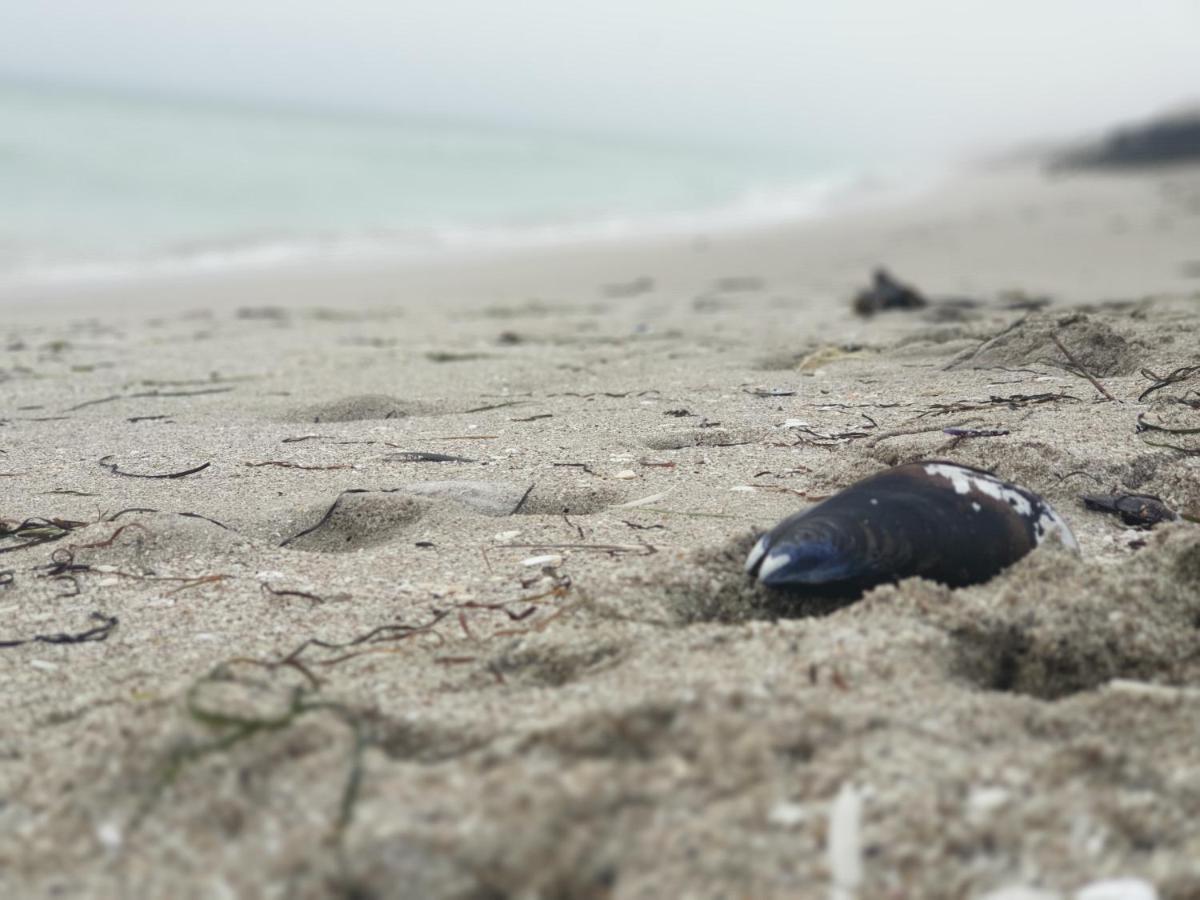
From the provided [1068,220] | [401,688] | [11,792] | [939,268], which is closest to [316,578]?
[401,688]

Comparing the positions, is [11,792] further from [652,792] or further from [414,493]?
[414,493]

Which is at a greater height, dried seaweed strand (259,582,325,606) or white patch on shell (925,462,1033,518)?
white patch on shell (925,462,1033,518)

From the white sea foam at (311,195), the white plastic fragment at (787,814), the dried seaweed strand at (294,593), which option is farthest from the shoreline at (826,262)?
the white plastic fragment at (787,814)

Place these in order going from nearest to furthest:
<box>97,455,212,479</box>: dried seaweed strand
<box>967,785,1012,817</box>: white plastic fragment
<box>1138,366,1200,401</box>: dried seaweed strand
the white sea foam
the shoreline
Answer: <box>967,785,1012,817</box>: white plastic fragment, <box>97,455,212,479</box>: dried seaweed strand, <box>1138,366,1200,401</box>: dried seaweed strand, the shoreline, the white sea foam

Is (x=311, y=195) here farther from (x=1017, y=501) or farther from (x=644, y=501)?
(x=1017, y=501)

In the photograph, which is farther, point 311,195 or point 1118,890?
point 311,195

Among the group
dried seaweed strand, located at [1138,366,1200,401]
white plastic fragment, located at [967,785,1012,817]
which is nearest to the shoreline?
dried seaweed strand, located at [1138,366,1200,401]

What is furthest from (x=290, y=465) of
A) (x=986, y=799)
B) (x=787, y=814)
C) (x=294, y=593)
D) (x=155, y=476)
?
(x=986, y=799)

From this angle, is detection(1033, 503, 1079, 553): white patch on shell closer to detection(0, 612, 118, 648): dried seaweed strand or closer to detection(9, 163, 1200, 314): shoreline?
detection(0, 612, 118, 648): dried seaweed strand
